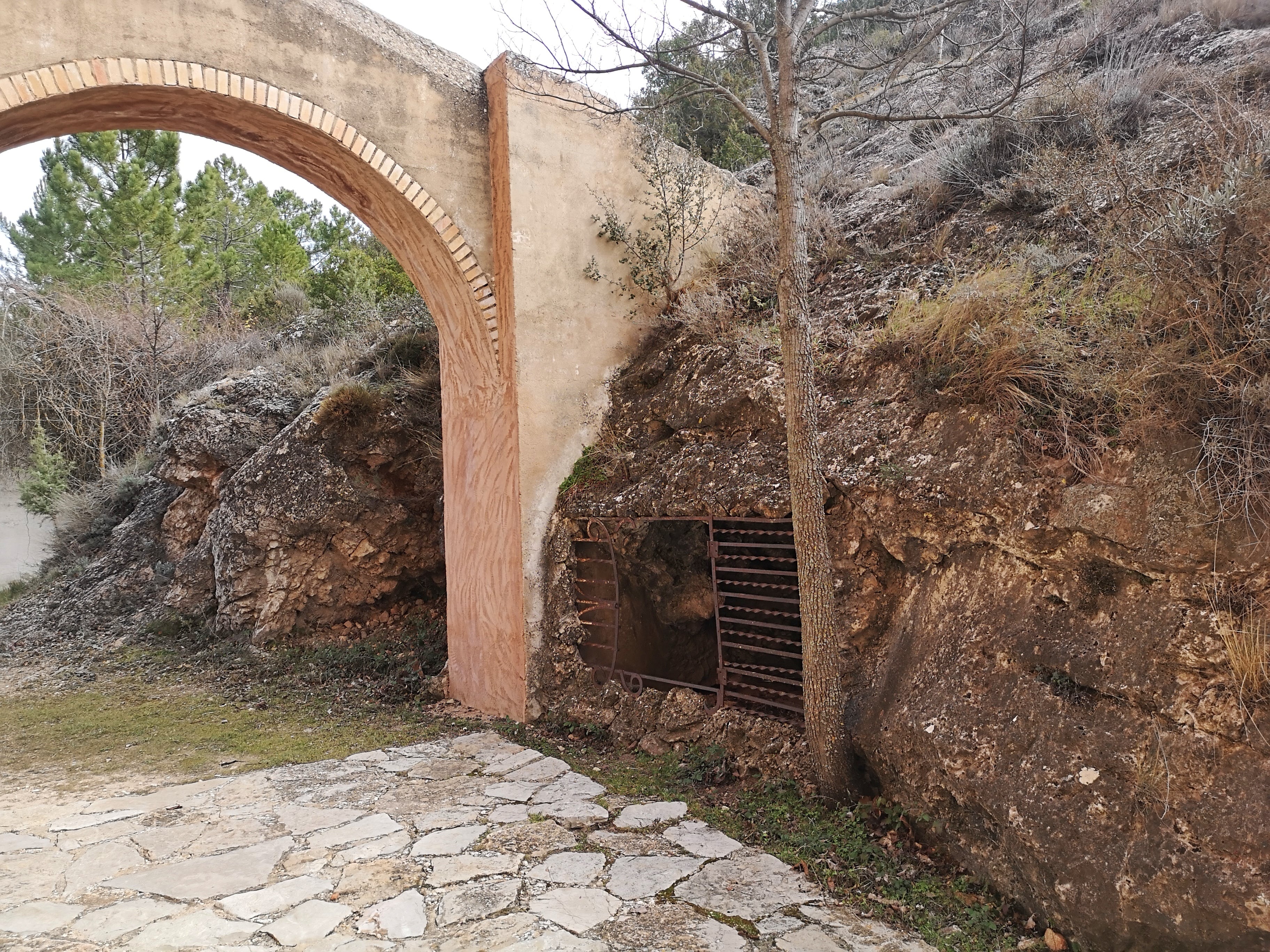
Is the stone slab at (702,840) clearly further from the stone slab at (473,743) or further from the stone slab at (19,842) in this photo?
the stone slab at (19,842)

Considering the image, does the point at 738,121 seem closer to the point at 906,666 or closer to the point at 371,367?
the point at 371,367

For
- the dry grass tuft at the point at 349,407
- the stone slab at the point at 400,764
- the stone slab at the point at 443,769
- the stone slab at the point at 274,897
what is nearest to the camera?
the stone slab at the point at 274,897

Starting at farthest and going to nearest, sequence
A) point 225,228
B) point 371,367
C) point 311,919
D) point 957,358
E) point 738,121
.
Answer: point 225,228
point 738,121
point 371,367
point 957,358
point 311,919

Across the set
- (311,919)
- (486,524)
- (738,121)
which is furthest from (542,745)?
(738,121)

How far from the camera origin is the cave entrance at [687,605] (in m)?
5.21

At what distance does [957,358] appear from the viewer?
13.8 feet

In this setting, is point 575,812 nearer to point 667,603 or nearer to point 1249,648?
point 667,603

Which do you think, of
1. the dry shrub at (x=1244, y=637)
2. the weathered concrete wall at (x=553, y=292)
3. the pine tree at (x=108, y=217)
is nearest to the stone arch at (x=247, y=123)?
the weathered concrete wall at (x=553, y=292)

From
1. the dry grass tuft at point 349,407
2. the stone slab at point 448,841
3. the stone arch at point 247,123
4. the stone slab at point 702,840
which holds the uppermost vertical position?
the stone arch at point 247,123

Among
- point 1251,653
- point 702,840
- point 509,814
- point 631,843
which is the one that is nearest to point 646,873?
point 631,843

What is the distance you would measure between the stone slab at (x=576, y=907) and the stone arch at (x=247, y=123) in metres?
4.02

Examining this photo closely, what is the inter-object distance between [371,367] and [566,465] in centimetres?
409

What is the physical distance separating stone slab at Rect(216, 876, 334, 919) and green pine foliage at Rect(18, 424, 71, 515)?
11.0 meters

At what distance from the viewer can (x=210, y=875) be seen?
3.69 meters
